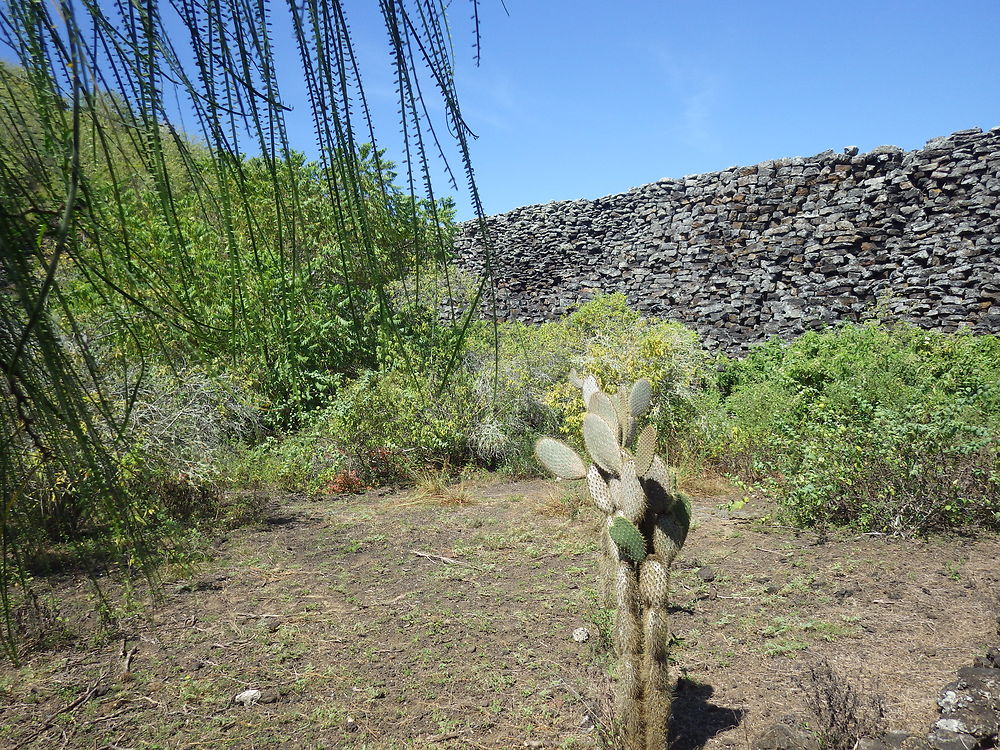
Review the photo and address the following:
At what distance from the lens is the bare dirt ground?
8.01ft

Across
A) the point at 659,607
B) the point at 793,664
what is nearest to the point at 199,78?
the point at 659,607

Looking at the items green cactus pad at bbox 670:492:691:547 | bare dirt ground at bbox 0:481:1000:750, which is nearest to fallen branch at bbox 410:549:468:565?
bare dirt ground at bbox 0:481:1000:750

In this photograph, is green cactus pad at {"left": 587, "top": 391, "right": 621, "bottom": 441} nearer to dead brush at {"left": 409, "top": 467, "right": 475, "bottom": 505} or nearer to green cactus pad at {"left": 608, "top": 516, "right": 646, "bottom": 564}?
green cactus pad at {"left": 608, "top": 516, "right": 646, "bottom": 564}

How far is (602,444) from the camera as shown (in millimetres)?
2615

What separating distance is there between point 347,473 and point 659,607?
4.68 metres

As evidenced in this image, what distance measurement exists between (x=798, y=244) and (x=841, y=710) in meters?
8.27

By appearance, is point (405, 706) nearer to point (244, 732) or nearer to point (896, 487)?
point (244, 732)

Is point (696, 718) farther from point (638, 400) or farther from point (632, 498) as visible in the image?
point (638, 400)

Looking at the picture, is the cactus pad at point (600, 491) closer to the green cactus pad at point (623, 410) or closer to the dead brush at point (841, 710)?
the green cactus pad at point (623, 410)

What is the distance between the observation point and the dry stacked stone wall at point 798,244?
27.3 feet

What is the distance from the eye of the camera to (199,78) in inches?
29.0

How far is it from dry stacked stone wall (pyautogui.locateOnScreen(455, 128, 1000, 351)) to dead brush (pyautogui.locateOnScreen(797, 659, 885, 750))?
606 centimetres

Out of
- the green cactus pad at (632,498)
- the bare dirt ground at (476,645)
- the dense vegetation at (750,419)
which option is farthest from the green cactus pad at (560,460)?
the dense vegetation at (750,419)

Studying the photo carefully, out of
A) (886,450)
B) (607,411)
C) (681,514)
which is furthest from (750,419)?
(681,514)
